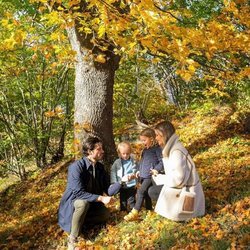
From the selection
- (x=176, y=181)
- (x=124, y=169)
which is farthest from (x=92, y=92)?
(x=176, y=181)

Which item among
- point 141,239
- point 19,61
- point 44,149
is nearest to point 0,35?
point 19,61

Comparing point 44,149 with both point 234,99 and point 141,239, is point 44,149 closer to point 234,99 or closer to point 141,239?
point 234,99

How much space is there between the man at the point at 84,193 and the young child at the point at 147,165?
1.85 ft

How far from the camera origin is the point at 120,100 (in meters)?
15.2

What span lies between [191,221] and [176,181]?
2.24 ft

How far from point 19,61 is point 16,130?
261 centimetres

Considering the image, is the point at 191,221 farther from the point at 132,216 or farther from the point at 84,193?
the point at 84,193

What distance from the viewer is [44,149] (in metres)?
12.5

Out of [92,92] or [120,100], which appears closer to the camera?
[92,92]

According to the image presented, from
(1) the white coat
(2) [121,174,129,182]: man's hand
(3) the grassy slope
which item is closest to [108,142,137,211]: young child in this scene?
(2) [121,174,129,182]: man's hand

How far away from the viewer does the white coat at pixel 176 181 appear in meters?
5.18

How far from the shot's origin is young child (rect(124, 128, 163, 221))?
596cm

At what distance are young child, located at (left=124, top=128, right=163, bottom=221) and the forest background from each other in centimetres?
24

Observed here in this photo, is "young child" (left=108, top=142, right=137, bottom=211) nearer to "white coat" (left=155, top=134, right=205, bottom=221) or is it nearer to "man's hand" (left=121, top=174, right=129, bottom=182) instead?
"man's hand" (left=121, top=174, right=129, bottom=182)
